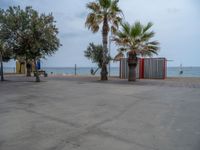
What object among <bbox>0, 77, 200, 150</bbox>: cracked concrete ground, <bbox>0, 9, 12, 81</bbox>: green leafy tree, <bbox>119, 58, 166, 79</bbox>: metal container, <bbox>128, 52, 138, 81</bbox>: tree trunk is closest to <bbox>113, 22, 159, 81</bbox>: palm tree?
<bbox>128, 52, 138, 81</bbox>: tree trunk

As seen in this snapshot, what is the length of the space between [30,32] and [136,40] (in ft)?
26.2

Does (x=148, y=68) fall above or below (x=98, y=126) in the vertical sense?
above

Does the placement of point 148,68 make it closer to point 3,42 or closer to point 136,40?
point 136,40

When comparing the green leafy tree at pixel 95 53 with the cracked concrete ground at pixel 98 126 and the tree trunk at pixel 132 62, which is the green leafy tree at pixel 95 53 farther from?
the cracked concrete ground at pixel 98 126

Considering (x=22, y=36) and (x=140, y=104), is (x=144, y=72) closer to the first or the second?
(x=22, y=36)

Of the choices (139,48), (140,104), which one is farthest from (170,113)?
(139,48)

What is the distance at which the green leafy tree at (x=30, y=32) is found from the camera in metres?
17.2

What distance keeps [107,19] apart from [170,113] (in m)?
14.0

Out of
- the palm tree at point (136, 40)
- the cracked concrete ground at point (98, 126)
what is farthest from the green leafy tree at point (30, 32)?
the cracked concrete ground at point (98, 126)

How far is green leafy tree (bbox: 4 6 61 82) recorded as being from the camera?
56.6ft

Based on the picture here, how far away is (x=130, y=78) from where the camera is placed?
20.1 meters

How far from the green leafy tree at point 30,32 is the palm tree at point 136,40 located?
5098mm

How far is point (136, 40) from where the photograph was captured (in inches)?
757

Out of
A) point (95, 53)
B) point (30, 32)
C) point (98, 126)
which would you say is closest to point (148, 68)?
point (95, 53)
